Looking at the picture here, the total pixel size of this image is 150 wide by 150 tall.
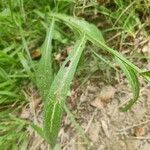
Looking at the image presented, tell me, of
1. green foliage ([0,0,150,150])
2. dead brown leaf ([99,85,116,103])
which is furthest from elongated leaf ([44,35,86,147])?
dead brown leaf ([99,85,116,103])

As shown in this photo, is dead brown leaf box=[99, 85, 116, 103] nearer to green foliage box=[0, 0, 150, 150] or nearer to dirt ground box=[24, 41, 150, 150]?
dirt ground box=[24, 41, 150, 150]

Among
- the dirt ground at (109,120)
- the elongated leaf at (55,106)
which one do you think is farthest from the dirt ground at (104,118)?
the elongated leaf at (55,106)

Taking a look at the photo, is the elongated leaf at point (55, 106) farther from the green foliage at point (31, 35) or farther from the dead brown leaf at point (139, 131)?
the dead brown leaf at point (139, 131)

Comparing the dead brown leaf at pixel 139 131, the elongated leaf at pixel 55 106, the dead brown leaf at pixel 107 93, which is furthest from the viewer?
the dead brown leaf at pixel 107 93

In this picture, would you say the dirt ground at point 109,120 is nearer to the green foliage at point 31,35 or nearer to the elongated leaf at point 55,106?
the green foliage at point 31,35

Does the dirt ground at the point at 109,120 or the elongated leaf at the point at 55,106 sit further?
the dirt ground at the point at 109,120

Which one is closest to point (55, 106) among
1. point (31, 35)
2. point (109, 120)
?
point (109, 120)

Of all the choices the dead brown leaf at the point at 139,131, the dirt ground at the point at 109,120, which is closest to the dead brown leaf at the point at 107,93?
the dirt ground at the point at 109,120

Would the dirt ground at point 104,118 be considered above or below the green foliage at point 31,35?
below

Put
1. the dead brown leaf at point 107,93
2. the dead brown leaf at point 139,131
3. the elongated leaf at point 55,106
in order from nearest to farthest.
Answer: the elongated leaf at point 55,106 < the dead brown leaf at point 139,131 < the dead brown leaf at point 107,93

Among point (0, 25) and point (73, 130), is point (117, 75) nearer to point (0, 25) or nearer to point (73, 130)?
point (73, 130)

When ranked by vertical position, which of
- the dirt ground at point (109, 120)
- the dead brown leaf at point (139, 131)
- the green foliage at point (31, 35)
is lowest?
the dead brown leaf at point (139, 131)

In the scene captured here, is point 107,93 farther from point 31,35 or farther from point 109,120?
point 31,35
